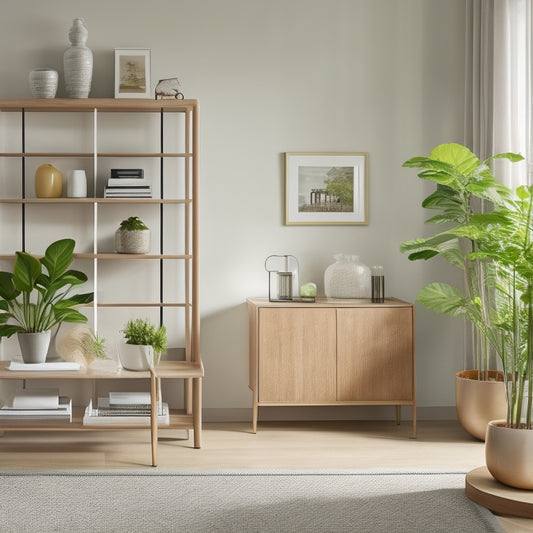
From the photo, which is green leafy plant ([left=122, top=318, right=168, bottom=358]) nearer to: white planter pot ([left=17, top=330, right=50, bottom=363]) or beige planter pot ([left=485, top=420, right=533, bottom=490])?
white planter pot ([left=17, top=330, right=50, bottom=363])

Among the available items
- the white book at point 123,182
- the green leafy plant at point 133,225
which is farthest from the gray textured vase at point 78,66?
the green leafy plant at point 133,225

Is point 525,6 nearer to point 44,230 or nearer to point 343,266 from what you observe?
point 343,266

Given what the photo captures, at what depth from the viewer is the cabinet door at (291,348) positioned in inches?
177

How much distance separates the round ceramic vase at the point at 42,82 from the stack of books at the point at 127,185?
0.59 m

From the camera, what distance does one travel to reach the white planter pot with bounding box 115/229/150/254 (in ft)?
14.7

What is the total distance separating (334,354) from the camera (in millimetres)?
4520

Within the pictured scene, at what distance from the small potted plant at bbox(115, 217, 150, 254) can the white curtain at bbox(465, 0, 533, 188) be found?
83.2 inches

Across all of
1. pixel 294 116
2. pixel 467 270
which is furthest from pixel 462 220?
pixel 294 116

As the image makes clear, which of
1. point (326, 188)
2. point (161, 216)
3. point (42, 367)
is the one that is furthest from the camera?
point (326, 188)

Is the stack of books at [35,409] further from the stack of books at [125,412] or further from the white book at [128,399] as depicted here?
the white book at [128,399]

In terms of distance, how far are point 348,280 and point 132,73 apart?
186 cm

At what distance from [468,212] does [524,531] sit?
1.81m

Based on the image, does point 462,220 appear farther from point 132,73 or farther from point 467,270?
point 132,73

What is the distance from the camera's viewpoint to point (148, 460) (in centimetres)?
398
